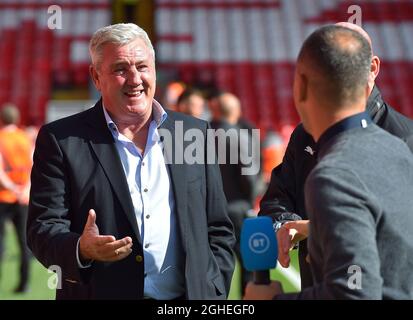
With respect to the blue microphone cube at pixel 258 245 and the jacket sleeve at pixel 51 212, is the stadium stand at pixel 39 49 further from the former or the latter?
the blue microphone cube at pixel 258 245

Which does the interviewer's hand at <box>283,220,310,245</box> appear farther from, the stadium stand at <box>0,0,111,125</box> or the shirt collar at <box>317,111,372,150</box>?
the stadium stand at <box>0,0,111,125</box>

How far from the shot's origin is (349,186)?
1868mm

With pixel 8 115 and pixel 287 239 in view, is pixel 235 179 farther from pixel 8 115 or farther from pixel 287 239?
pixel 287 239

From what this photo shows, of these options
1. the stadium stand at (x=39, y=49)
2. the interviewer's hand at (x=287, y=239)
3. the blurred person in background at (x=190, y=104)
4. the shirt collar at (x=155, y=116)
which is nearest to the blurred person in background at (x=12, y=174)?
the blurred person in background at (x=190, y=104)

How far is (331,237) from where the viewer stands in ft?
6.03

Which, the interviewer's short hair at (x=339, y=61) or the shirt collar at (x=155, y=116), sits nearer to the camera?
the interviewer's short hair at (x=339, y=61)

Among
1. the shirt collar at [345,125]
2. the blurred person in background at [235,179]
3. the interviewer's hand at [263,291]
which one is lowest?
the interviewer's hand at [263,291]

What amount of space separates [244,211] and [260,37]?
1453 centimetres

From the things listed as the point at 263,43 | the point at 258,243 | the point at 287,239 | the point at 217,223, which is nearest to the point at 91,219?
the point at 287,239

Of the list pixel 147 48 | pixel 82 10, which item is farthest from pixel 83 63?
pixel 147 48

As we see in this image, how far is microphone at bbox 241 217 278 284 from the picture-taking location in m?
1.96

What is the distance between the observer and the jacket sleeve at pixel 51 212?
9.29 ft

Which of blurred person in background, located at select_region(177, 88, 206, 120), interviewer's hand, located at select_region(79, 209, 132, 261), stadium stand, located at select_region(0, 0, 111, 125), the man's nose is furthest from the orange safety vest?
stadium stand, located at select_region(0, 0, 111, 125)
